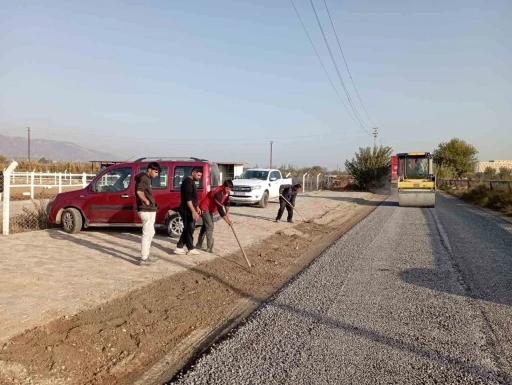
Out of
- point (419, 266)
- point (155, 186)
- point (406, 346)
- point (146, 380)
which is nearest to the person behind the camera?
point (146, 380)

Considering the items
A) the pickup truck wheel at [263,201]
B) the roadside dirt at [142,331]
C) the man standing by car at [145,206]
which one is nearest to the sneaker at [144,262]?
the man standing by car at [145,206]

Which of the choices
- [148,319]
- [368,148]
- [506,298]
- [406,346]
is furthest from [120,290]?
[368,148]

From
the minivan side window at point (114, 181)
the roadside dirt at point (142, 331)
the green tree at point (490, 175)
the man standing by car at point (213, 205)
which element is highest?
the green tree at point (490, 175)

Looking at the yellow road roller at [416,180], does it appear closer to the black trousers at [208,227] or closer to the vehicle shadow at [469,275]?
the vehicle shadow at [469,275]

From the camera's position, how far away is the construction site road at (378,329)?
13.8 ft

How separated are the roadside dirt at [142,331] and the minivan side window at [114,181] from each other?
417 cm

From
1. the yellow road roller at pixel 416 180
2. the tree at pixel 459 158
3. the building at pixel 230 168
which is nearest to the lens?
the yellow road roller at pixel 416 180

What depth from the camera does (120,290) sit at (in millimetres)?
6684

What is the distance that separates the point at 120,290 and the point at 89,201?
5.82 m

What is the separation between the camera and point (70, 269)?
7879 millimetres

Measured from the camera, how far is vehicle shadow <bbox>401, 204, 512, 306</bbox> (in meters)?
7.14

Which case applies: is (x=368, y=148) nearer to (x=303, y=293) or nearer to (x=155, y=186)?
(x=155, y=186)

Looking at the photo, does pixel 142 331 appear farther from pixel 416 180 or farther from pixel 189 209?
pixel 416 180

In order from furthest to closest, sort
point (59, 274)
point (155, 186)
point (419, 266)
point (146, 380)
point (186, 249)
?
point (155, 186) → point (186, 249) → point (419, 266) → point (59, 274) → point (146, 380)
